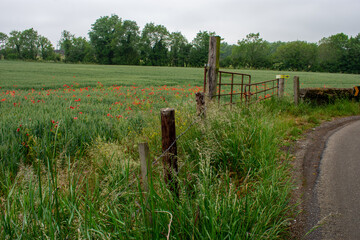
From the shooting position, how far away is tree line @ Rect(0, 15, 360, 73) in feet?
252

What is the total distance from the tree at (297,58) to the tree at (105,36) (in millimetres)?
50269

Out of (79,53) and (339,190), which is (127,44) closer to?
(79,53)

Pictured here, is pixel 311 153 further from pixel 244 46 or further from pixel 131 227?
pixel 244 46

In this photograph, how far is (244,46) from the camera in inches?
3723

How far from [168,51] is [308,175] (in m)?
84.7

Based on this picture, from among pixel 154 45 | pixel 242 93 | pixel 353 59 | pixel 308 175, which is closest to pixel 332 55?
pixel 353 59

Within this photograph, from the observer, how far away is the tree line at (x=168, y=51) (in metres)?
76.7

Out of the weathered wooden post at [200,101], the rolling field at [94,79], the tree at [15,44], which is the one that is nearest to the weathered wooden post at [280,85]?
the weathered wooden post at [200,101]

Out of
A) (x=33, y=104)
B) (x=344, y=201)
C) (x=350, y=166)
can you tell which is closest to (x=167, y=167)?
(x=344, y=201)

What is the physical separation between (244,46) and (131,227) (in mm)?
99237

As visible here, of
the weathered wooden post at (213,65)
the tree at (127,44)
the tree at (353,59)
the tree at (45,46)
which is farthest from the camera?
the tree at (45,46)

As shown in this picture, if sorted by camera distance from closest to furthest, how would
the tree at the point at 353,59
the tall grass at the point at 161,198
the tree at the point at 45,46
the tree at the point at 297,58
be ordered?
the tall grass at the point at 161,198 → the tree at the point at 353,59 → the tree at the point at 297,58 → the tree at the point at 45,46

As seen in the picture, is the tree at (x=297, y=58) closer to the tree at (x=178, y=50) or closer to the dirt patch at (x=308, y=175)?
the tree at (x=178, y=50)

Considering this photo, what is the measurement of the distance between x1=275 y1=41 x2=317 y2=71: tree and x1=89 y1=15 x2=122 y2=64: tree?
5027 centimetres
